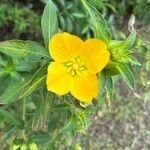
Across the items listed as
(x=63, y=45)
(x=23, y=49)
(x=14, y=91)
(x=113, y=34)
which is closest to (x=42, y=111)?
(x=14, y=91)

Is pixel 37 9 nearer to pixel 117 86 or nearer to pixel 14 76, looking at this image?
pixel 117 86

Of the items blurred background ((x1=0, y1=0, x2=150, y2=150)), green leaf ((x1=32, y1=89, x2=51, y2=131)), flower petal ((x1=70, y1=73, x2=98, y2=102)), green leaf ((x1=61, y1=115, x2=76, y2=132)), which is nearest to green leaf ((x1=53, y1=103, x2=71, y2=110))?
green leaf ((x1=61, y1=115, x2=76, y2=132))

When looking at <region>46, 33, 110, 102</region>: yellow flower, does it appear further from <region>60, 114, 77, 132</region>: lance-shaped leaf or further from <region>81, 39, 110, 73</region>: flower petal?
<region>60, 114, 77, 132</region>: lance-shaped leaf

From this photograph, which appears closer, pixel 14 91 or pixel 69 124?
pixel 14 91

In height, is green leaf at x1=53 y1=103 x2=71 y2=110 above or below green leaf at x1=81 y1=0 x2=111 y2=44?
below

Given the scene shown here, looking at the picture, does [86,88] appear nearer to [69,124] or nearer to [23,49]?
[23,49]

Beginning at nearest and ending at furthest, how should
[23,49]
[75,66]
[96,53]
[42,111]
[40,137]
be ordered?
[96,53], [75,66], [23,49], [42,111], [40,137]
